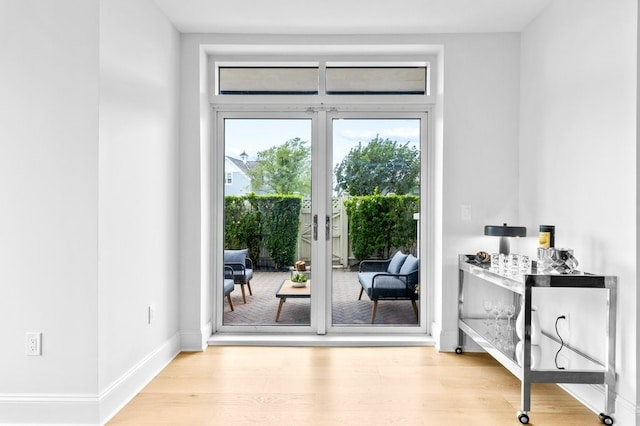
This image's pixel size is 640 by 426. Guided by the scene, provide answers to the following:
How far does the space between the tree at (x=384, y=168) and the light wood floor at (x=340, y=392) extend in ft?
4.51

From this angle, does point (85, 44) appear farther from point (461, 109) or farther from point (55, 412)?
point (461, 109)

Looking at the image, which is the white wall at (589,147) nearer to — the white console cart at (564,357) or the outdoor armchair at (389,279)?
the white console cart at (564,357)

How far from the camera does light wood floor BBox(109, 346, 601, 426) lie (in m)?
2.57

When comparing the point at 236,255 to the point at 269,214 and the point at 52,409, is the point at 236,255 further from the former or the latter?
the point at 52,409

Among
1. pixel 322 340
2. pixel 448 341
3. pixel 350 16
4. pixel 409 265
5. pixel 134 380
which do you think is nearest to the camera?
pixel 134 380

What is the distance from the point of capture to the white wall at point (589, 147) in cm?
241

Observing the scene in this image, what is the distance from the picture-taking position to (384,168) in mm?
4047

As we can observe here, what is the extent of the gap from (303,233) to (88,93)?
7.01 ft

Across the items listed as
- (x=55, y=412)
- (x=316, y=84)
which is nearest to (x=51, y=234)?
(x=55, y=412)

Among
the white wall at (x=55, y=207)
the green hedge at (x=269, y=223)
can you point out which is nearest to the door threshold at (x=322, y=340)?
the green hedge at (x=269, y=223)

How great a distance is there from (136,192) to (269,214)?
1.38m

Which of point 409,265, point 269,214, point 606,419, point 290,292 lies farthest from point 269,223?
point 606,419

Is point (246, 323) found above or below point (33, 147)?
below

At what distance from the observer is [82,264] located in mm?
2432
